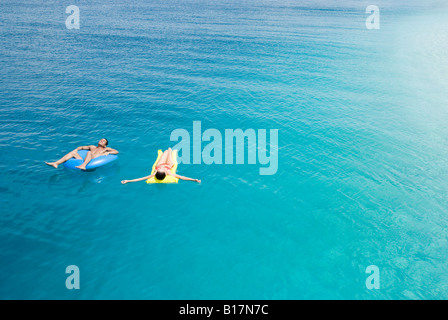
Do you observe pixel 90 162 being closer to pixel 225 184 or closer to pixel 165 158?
pixel 165 158

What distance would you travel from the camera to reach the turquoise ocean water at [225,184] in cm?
998

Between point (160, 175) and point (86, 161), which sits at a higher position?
point (86, 161)

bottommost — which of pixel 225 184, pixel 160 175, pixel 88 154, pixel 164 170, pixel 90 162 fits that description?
pixel 225 184

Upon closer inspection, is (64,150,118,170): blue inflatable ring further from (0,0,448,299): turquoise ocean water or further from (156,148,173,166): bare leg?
(156,148,173,166): bare leg

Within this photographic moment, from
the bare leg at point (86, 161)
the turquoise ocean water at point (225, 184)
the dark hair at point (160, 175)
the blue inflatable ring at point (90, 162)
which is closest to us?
the turquoise ocean water at point (225, 184)

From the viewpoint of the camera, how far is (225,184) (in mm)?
14461

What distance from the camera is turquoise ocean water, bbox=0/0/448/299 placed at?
9.98 meters

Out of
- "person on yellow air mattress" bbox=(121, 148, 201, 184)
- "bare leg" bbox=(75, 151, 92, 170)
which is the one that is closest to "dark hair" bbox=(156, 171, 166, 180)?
"person on yellow air mattress" bbox=(121, 148, 201, 184)

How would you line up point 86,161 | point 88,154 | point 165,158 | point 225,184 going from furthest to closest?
point 165,158 < point 225,184 < point 88,154 < point 86,161

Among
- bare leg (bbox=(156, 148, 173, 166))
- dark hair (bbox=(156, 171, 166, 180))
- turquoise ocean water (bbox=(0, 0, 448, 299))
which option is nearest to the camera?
turquoise ocean water (bbox=(0, 0, 448, 299))

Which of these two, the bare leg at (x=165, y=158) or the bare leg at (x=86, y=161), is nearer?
the bare leg at (x=86, y=161)

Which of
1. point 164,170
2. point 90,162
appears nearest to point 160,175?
point 164,170

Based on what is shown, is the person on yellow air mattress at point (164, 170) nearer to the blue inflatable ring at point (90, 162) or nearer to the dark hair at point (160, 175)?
the dark hair at point (160, 175)

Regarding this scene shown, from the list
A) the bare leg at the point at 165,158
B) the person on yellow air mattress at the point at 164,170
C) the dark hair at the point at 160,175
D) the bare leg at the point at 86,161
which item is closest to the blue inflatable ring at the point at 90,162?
the bare leg at the point at 86,161
